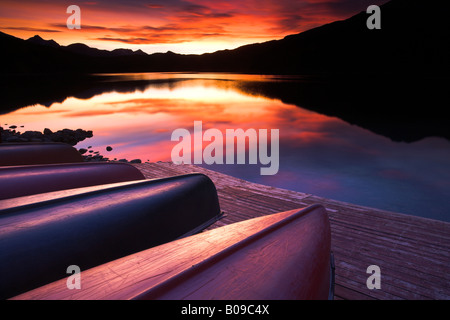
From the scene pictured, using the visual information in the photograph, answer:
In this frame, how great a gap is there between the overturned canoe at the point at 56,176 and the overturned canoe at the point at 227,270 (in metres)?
2.06

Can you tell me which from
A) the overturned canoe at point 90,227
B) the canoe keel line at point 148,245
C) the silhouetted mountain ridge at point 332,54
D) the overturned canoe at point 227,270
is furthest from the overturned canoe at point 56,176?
the silhouetted mountain ridge at point 332,54

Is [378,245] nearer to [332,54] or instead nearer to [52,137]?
[52,137]

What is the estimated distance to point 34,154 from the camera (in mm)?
5215

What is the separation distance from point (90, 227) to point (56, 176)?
155 cm

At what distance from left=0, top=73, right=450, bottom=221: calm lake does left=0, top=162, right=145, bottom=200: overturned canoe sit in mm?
8891

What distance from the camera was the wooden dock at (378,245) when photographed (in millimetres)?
2701

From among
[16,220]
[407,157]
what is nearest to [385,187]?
[407,157]

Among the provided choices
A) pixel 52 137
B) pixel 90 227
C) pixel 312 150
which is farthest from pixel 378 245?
pixel 52 137

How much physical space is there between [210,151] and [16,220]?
14610 millimetres

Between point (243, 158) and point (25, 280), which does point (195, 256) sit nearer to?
point (25, 280)

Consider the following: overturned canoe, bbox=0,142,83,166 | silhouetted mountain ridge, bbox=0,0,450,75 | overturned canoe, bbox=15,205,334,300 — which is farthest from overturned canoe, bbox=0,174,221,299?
silhouetted mountain ridge, bbox=0,0,450,75

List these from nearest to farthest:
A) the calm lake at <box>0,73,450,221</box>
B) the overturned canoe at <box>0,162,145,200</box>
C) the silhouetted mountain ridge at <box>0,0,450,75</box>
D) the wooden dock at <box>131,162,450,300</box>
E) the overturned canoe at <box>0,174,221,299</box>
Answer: the overturned canoe at <box>0,174,221,299</box> → the wooden dock at <box>131,162,450,300</box> → the overturned canoe at <box>0,162,145,200</box> → the calm lake at <box>0,73,450,221</box> → the silhouetted mountain ridge at <box>0,0,450,75</box>

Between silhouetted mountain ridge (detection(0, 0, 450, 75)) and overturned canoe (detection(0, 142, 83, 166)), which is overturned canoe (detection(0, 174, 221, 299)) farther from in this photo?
silhouetted mountain ridge (detection(0, 0, 450, 75))

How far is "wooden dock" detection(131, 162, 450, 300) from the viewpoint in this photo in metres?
2.70
